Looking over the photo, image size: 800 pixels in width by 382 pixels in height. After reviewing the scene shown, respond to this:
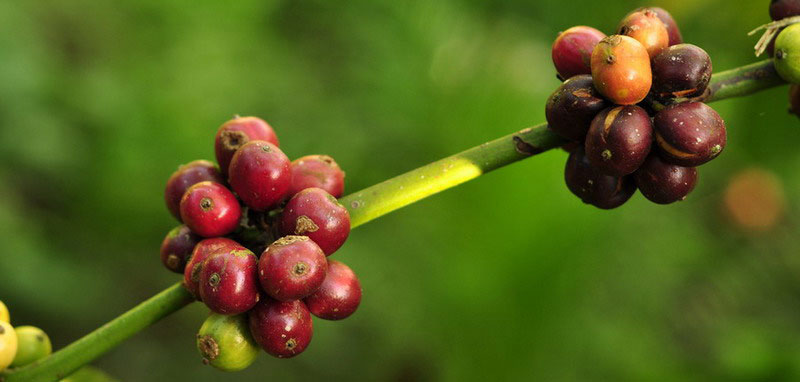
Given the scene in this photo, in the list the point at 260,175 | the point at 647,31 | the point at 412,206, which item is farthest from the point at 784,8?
the point at 412,206

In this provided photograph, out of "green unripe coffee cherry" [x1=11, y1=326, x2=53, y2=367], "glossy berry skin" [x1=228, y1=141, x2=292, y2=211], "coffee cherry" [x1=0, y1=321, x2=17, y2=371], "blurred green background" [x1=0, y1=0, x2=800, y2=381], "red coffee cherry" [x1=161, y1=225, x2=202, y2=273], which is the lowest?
"blurred green background" [x1=0, y1=0, x2=800, y2=381]

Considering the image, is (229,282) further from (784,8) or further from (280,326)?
(784,8)

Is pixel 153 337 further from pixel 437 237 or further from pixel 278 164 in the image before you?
pixel 278 164

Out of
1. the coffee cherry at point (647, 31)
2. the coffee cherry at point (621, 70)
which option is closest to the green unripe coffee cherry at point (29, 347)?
the coffee cherry at point (621, 70)

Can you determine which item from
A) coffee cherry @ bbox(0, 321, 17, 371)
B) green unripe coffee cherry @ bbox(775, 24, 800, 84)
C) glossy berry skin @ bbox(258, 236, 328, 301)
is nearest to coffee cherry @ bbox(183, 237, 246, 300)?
glossy berry skin @ bbox(258, 236, 328, 301)

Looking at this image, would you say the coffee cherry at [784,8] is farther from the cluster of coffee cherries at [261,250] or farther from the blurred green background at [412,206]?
the blurred green background at [412,206]

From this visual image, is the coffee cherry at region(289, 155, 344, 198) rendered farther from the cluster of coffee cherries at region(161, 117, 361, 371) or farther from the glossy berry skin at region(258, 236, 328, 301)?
the glossy berry skin at region(258, 236, 328, 301)
